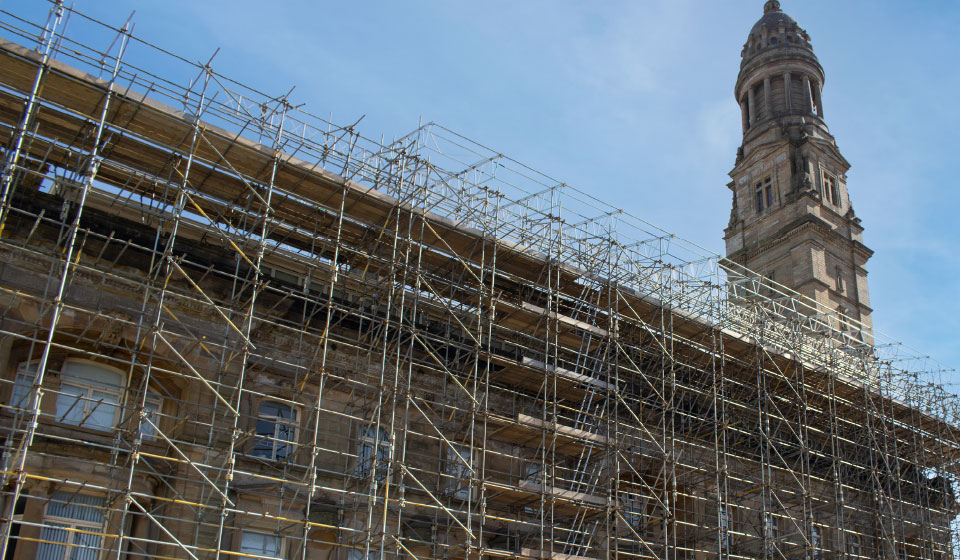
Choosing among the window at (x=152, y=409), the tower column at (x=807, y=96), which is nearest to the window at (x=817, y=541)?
the window at (x=152, y=409)

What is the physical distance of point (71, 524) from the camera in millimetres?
20250

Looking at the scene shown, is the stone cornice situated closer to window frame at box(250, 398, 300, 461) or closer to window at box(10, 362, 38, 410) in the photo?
window frame at box(250, 398, 300, 461)

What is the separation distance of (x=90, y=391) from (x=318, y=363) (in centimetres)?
540

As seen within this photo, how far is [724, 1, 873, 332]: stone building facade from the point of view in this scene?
5250cm

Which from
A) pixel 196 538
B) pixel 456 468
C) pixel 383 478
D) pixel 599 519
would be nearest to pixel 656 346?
pixel 599 519

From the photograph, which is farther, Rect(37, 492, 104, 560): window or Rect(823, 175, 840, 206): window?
Rect(823, 175, 840, 206): window

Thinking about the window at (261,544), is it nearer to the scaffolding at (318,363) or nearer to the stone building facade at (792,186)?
the scaffolding at (318,363)

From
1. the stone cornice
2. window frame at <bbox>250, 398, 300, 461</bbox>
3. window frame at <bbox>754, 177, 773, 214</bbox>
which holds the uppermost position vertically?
window frame at <bbox>754, 177, 773, 214</bbox>

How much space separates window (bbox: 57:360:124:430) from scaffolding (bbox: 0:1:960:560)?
0.07 meters

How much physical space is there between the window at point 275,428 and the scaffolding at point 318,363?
0.09 metres

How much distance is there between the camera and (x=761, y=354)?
3244 cm

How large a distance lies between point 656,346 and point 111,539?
661 inches

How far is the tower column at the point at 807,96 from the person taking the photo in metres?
59.2

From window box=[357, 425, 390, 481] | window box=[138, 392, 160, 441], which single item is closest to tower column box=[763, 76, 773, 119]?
window box=[357, 425, 390, 481]
